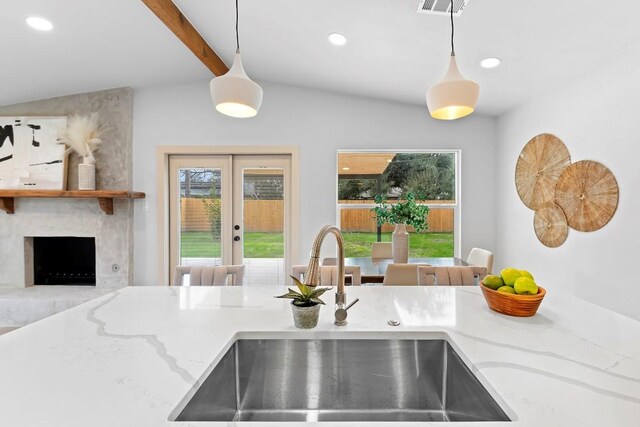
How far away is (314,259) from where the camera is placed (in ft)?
3.09

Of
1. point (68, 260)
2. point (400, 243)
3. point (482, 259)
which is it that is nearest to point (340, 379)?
point (400, 243)

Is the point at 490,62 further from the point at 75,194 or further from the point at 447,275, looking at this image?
the point at 75,194

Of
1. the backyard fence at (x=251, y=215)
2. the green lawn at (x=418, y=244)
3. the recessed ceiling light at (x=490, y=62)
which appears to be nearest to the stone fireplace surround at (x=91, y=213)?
the backyard fence at (x=251, y=215)

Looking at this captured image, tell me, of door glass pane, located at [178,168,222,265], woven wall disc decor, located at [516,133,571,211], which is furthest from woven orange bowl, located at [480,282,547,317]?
door glass pane, located at [178,168,222,265]

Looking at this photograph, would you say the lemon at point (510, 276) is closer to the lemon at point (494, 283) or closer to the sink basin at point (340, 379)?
the lemon at point (494, 283)

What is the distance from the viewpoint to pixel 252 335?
1.02 meters

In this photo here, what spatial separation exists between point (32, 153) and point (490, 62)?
15.9 ft

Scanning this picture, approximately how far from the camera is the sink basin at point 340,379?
97 centimetres

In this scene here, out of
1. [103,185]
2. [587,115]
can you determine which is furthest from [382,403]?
[103,185]

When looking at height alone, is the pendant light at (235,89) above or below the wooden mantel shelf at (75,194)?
above

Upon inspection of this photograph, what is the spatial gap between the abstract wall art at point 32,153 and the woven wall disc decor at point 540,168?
16.3 feet

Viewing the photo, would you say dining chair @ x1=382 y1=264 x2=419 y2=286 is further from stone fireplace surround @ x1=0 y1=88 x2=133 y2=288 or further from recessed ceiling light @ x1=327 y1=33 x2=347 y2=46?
stone fireplace surround @ x1=0 y1=88 x2=133 y2=288

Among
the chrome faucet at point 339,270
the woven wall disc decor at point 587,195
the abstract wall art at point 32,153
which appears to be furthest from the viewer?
the abstract wall art at point 32,153

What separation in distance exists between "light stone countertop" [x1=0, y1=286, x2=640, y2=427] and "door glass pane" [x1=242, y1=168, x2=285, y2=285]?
2.51 meters
